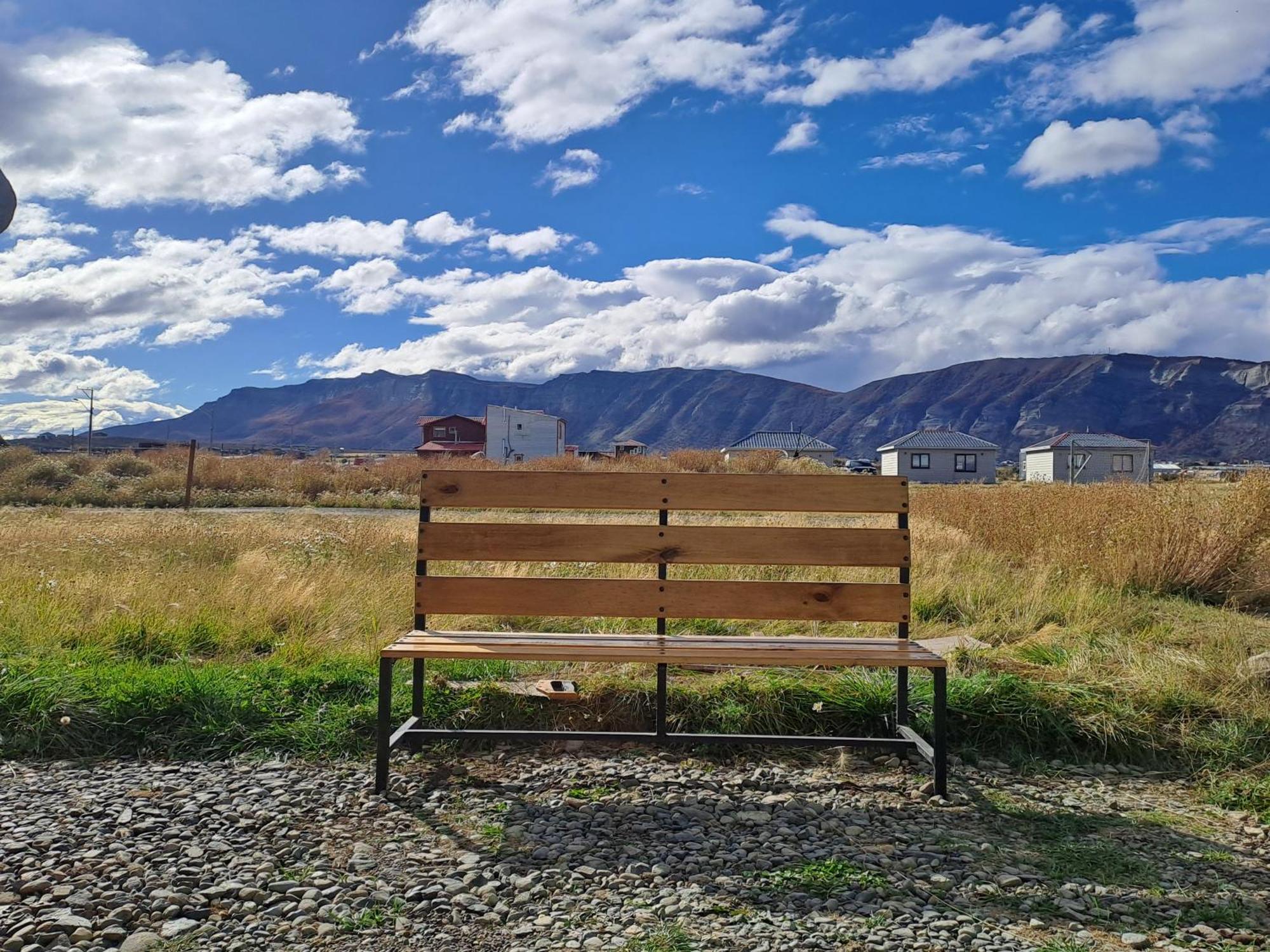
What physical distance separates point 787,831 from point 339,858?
151 centimetres

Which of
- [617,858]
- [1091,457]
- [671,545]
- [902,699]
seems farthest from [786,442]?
[617,858]

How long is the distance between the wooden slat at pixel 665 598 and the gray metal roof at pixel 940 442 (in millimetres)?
64120

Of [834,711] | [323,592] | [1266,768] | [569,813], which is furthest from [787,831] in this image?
[323,592]

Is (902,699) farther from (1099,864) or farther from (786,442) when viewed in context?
(786,442)

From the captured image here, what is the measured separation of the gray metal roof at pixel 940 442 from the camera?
2571 inches

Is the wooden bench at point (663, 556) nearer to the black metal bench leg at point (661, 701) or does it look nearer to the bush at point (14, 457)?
the black metal bench leg at point (661, 701)

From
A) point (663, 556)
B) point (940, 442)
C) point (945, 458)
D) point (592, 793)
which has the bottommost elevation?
point (592, 793)

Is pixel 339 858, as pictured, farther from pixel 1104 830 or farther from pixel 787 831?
pixel 1104 830

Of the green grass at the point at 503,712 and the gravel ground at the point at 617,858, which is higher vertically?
the green grass at the point at 503,712

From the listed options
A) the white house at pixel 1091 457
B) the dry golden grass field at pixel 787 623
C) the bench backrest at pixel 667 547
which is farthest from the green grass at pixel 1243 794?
the white house at pixel 1091 457

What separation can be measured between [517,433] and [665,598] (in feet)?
199

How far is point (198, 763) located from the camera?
3654 mm

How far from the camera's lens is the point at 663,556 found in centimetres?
387

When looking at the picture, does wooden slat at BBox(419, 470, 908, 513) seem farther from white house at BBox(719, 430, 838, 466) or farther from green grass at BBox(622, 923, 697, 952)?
white house at BBox(719, 430, 838, 466)
